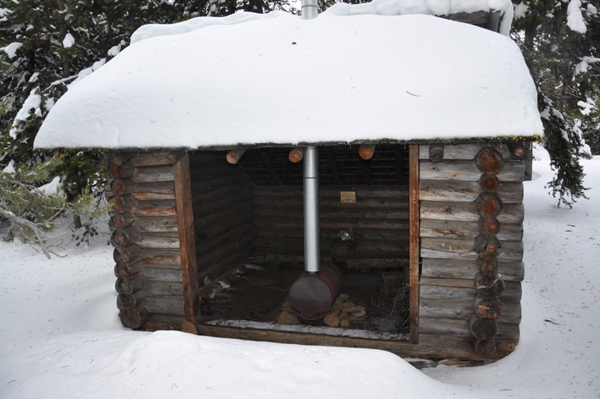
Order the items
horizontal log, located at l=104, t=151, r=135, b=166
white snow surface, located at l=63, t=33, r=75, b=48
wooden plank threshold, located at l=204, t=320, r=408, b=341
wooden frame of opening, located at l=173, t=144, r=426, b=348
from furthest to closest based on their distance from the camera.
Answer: white snow surface, located at l=63, t=33, r=75, b=48, horizontal log, located at l=104, t=151, r=135, b=166, wooden plank threshold, located at l=204, t=320, r=408, b=341, wooden frame of opening, located at l=173, t=144, r=426, b=348

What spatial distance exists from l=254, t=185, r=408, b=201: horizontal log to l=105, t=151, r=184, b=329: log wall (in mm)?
4514

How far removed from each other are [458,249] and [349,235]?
15.3ft

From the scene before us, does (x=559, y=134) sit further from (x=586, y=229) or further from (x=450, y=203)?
(x=450, y=203)

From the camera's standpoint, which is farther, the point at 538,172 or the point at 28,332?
the point at 538,172

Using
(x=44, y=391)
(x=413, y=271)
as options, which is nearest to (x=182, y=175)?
(x=44, y=391)

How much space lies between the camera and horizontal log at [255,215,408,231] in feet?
32.5

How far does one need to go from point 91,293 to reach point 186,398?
5.64 meters

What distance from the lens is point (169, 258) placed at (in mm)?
6523

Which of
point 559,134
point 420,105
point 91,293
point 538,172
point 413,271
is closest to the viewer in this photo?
point 420,105

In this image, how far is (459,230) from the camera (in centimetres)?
534

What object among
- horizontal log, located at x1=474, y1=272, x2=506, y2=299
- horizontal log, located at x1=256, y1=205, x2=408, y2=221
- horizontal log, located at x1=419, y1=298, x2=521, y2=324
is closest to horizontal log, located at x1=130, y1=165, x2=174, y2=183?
horizontal log, located at x1=419, y1=298, x2=521, y2=324

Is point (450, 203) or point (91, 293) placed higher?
point (450, 203)

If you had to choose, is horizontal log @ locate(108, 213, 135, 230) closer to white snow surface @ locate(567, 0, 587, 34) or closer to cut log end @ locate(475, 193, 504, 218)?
cut log end @ locate(475, 193, 504, 218)

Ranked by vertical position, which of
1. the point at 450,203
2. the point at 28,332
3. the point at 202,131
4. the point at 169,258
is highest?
the point at 202,131
